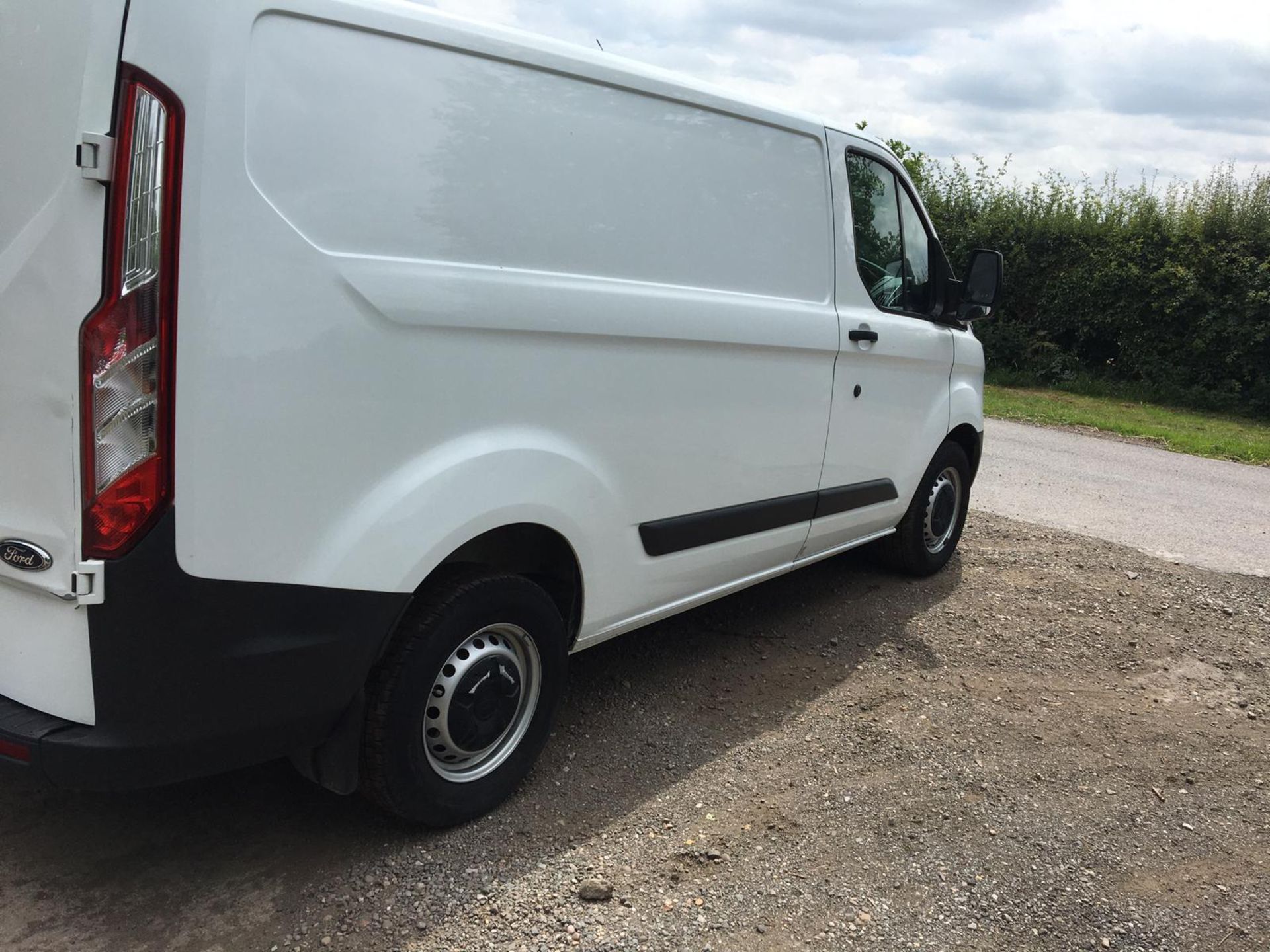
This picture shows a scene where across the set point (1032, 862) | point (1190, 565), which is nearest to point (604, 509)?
Answer: point (1032, 862)

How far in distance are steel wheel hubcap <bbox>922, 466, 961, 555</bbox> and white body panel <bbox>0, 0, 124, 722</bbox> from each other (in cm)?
395

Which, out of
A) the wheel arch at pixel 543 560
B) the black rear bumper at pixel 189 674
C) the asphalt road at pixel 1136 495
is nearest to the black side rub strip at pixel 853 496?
the wheel arch at pixel 543 560

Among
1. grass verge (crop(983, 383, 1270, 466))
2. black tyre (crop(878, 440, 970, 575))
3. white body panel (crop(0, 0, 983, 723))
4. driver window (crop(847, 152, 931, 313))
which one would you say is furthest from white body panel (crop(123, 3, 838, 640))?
grass verge (crop(983, 383, 1270, 466))

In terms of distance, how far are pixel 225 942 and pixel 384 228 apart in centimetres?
166

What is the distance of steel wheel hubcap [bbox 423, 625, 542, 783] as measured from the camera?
2.76 metres

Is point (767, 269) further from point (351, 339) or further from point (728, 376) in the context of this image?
point (351, 339)

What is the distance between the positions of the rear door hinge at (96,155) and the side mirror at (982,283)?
3747 mm

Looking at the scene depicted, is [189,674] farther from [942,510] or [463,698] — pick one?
[942,510]

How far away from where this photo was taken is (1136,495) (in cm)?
812

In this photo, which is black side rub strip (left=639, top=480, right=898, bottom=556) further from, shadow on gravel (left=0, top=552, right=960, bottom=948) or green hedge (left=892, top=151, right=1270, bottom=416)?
green hedge (left=892, top=151, right=1270, bottom=416)

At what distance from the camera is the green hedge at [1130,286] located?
14.0 metres

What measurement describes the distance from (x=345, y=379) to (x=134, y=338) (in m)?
0.43

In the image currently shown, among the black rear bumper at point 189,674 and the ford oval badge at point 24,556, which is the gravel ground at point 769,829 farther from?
the ford oval badge at point 24,556

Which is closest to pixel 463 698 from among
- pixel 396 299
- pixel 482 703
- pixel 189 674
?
pixel 482 703
